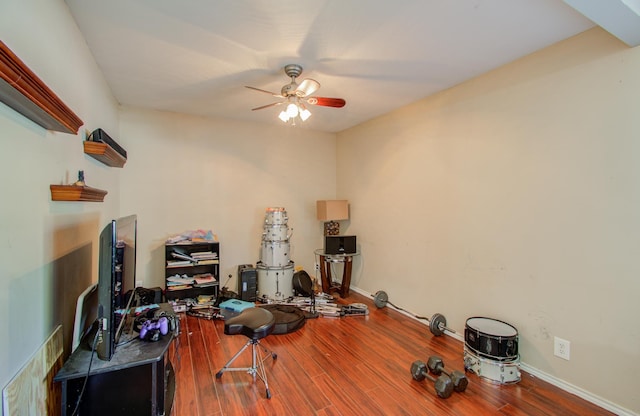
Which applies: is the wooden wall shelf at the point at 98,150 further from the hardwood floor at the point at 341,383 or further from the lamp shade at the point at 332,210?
the lamp shade at the point at 332,210

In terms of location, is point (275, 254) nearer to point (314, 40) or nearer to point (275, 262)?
point (275, 262)

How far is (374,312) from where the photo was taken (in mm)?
3576

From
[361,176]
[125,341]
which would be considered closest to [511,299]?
[361,176]

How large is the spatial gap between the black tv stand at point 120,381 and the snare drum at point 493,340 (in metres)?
2.28

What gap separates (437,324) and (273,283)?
2.08 meters

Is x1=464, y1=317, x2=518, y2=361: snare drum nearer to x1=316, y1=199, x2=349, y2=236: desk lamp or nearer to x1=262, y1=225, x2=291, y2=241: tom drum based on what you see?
x1=316, y1=199, x2=349, y2=236: desk lamp

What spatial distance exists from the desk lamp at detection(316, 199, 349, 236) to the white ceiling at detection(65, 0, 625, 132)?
1.71 m

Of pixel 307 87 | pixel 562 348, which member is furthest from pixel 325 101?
pixel 562 348

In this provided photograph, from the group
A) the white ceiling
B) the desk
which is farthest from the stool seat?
the white ceiling

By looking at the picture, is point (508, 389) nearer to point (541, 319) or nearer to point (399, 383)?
point (541, 319)

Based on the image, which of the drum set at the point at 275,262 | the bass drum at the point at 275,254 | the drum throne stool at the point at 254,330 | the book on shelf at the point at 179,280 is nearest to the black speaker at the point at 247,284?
the drum set at the point at 275,262

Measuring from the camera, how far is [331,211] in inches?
169

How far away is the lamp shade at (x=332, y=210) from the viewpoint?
4262mm

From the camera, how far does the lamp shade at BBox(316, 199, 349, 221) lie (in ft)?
A: 14.0
